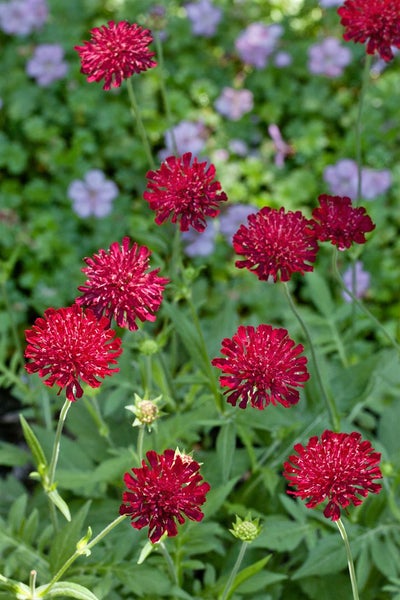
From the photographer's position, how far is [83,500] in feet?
6.51

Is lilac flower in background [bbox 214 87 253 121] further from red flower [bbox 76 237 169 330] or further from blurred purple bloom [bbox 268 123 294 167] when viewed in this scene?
red flower [bbox 76 237 169 330]

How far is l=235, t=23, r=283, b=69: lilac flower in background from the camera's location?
3.13 metres

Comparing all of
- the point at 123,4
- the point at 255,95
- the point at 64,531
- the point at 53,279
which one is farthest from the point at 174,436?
the point at 123,4

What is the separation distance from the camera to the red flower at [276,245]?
137cm

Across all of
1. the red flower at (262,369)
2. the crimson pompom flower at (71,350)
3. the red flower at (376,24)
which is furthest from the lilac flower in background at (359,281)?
the crimson pompom flower at (71,350)

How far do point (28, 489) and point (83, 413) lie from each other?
50cm

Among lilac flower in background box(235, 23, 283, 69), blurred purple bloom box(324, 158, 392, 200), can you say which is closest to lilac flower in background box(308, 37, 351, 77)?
lilac flower in background box(235, 23, 283, 69)

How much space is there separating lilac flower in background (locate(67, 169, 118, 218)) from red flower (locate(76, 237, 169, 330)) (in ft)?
5.18

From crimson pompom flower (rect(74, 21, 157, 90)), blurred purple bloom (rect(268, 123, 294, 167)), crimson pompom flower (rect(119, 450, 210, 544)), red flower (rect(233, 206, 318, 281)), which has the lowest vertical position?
crimson pompom flower (rect(119, 450, 210, 544))

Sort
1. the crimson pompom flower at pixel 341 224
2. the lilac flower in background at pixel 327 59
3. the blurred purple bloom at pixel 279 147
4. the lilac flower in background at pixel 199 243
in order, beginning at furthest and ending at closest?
the lilac flower in background at pixel 327 59 < the blurred purple bloom at pixel 279 147 < the lilac flower in background at pixel 199 243 < the crimson pompom flower at pixel 341 224

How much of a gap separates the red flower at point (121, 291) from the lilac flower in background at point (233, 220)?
1.56m

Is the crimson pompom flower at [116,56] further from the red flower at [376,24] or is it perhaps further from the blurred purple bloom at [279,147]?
the blurred purple bloom at [279,147]

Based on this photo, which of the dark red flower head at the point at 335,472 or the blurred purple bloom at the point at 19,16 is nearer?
the dark red flower head at the point at 335,472

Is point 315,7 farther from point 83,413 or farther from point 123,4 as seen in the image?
point 83,413
